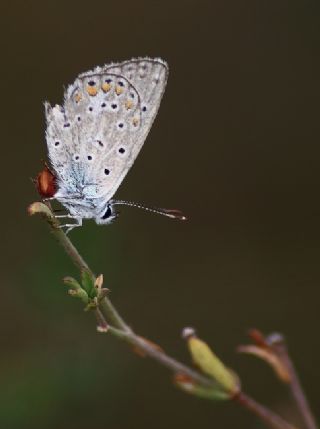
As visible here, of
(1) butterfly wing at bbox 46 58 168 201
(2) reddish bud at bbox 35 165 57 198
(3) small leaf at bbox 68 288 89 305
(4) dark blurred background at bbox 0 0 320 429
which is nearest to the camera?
(3) small leaf at bbox 68 288 89 305

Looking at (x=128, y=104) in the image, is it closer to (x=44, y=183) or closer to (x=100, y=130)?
(x=100, y=130)

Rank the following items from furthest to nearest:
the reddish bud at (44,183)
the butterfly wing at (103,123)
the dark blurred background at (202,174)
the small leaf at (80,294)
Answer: the dark blurred background at (202,174), the butterfly wing at (103,123), the reddish bud at (44,183), the small leaf at (80,294)

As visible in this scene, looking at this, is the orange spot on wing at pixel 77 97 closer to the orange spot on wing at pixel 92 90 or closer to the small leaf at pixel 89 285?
the orange spot on wing at pixel 92 90

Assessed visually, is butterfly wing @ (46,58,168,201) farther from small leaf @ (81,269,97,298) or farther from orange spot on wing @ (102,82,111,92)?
small leaf @ (81,269,97,298)

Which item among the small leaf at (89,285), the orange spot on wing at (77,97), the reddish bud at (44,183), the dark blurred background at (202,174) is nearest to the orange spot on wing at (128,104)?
the orange spot on wing at (77,97)

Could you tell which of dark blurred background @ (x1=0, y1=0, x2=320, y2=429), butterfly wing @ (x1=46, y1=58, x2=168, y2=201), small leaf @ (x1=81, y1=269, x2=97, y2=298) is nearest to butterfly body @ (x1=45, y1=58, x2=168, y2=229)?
butterfly wing @ (x1=46, y1=58, x2=168, y2=201)

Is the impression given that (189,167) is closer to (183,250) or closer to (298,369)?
(183,250)

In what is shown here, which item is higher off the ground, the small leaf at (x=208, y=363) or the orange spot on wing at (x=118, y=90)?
the orange spot on wing at (x=118, y=90)
